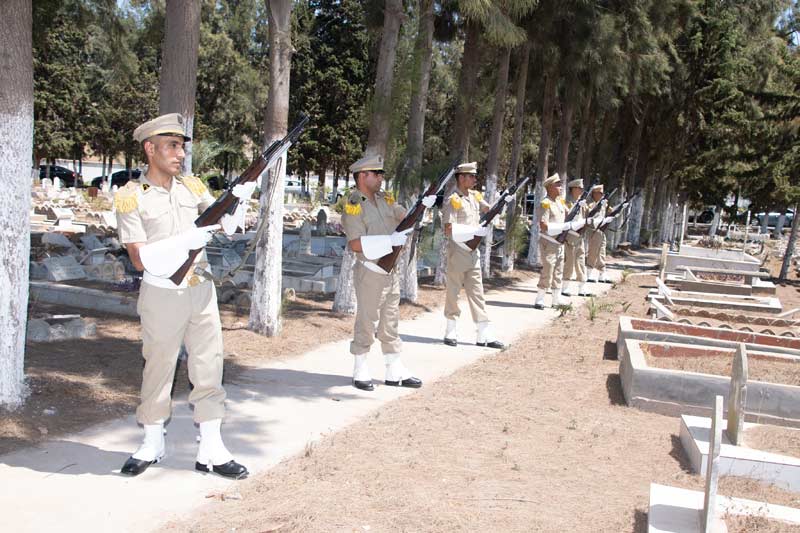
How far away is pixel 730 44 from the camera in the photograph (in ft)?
94.6

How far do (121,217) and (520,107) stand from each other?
1461cm

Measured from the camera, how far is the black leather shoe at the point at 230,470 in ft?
16.7

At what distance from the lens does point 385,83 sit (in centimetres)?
1096

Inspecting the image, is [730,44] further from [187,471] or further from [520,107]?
[187,471]

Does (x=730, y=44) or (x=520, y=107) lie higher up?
(x=730, y=44)

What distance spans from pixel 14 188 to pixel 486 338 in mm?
5833

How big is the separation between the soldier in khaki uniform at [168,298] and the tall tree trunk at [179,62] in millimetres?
2779

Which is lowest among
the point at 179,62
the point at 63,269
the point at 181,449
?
the point at 181,449

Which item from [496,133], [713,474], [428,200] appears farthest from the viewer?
[496,133]

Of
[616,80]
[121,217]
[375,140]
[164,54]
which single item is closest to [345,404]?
[121,217]

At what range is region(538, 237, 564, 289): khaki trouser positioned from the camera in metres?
13.3

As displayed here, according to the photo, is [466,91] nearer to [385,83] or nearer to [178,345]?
[385,83]

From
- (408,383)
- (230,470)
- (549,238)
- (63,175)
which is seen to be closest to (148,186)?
(230,470)

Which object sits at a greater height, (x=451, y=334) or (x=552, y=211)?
(x=552, y=211)
